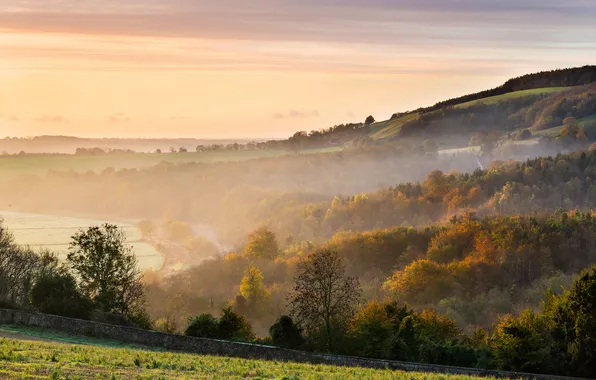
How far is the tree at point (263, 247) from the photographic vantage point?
165125mm

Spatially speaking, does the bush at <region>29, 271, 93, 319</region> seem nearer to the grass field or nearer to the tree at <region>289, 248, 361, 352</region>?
the tree at <region>289, 248, 361, 352</region>

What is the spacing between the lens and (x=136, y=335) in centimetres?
4753

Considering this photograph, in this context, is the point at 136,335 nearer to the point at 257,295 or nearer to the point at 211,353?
the point at 211,353

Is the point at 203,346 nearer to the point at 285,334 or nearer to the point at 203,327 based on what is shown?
the point at 285,334

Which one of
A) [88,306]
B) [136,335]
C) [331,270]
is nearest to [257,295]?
[331,270]

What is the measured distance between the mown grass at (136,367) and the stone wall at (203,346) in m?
4.43

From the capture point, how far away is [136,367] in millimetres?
32438

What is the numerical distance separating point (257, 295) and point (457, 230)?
49.1 metres

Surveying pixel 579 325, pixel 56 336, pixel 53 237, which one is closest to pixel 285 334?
pixel 56 336

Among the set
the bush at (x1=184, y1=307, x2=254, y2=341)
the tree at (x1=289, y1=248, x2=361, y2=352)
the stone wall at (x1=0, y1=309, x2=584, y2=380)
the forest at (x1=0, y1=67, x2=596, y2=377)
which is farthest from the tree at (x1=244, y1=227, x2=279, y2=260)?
the stone wall at (x1=0, y1=309, x2=584, y2=380)

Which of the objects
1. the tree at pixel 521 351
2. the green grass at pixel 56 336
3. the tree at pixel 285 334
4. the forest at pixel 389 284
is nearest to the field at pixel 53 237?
the forest at pixel 389 284

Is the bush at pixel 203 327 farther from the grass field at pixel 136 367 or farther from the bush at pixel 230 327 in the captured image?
the grass field at pixel 136 367

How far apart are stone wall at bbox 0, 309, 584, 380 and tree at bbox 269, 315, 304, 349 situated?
619 cm

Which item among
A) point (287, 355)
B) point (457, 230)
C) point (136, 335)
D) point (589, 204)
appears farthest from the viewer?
point (589, 204)
